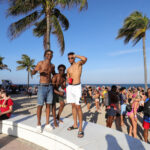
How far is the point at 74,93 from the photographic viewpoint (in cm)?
346

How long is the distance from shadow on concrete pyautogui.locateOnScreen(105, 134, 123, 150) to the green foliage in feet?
38.2

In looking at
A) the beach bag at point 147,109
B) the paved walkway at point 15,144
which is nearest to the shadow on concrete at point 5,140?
the paved walkway at point 15,144

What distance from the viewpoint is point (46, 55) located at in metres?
3.71

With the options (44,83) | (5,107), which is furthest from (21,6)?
(44,83)

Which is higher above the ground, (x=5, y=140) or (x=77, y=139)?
(x=77, y=139)

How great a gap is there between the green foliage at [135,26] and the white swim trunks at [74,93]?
448 inches

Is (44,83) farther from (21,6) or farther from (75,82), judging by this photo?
(21,6)

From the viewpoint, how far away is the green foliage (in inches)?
478

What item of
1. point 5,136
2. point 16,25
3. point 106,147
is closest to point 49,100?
point 106,147

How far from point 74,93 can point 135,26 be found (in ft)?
39.4

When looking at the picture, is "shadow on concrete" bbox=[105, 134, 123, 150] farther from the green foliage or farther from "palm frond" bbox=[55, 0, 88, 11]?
the green foliage

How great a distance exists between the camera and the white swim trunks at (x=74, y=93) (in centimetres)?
340

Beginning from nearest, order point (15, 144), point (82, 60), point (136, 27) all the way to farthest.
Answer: point (82, 60)
point (15, 144)
point (136, 27)

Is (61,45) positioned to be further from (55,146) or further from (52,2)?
(55,146)
